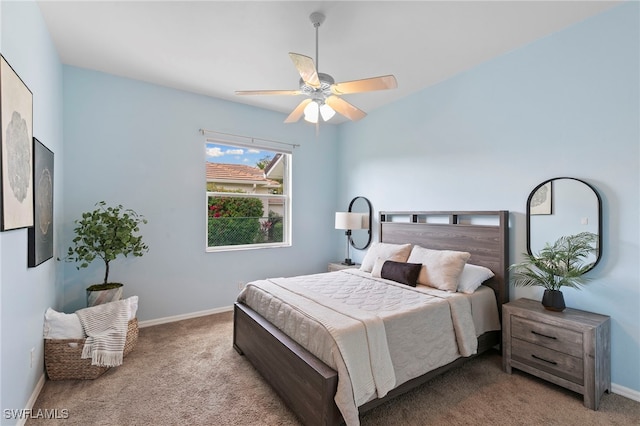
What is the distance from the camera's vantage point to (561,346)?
85.1 inches

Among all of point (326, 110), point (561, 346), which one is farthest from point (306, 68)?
point (561, 346)

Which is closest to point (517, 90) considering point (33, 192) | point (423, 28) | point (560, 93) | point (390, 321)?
point (560, 93)

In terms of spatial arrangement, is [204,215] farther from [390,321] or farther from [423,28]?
[423,28]

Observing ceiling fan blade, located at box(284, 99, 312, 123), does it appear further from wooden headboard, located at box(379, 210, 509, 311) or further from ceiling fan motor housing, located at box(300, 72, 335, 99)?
wooden headboard, located at box(379, 210, 509, 311)

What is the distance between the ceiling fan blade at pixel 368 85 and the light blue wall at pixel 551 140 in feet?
4.89

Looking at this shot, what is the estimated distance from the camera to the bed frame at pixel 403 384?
172cm

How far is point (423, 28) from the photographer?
243 centimetres

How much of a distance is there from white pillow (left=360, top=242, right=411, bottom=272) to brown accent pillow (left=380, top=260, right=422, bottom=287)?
0.64 feet

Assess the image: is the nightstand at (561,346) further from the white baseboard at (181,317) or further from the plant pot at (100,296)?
the plant pot at (100,296)

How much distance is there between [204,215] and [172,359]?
175 cm

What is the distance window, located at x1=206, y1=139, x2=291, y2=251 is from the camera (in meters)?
4.02

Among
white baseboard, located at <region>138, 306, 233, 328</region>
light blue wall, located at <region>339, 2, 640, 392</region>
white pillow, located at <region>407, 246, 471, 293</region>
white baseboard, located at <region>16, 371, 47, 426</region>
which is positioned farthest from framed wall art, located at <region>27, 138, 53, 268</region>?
light blue wall, located at <region>339, 2, 640, 392</region>

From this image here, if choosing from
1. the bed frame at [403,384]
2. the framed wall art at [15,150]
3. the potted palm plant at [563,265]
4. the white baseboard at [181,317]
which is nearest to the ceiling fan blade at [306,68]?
the framed wall art at [15,150]

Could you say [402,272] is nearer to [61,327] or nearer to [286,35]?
[286,35]
